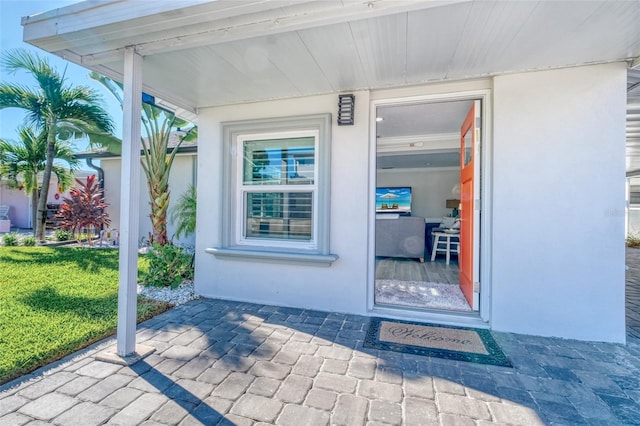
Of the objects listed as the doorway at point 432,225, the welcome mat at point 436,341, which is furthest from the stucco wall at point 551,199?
the welcome mat at point 436,341

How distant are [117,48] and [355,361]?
3.35m

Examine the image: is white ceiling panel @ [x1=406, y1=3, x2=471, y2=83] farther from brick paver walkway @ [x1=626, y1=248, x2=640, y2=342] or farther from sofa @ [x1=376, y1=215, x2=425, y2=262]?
sofa @ [x1=376, y1=215, x2=425, y2=262]

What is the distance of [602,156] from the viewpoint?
2816 mm

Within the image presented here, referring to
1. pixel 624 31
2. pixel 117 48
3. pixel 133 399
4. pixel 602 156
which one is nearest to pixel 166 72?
pixel 117 48

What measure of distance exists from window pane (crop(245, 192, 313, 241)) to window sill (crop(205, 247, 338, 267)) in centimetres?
33

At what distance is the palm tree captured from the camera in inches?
272

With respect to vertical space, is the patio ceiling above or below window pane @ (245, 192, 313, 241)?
above

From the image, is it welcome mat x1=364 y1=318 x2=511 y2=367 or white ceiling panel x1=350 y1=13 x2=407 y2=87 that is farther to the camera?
welcome mat x1=364 y1=318 x2=511 y2=367

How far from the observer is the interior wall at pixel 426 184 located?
10.6m

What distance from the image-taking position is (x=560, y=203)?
115 inches

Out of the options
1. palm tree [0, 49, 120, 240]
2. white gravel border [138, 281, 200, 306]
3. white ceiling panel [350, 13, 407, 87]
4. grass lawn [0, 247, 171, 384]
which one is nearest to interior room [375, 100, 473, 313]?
white ceiling panel [350, 13, 407, 87]

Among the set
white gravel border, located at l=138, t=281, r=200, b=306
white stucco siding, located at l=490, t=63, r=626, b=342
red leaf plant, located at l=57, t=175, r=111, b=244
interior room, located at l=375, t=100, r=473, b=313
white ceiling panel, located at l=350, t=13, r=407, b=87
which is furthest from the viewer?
red leaf plant, located at l=57, t=175, r=111, b=244

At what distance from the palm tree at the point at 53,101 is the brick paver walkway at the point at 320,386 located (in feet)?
20.1

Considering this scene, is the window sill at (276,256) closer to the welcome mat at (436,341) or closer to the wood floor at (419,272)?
the welcome mat at (436,341)
